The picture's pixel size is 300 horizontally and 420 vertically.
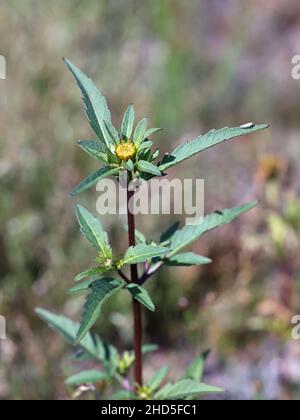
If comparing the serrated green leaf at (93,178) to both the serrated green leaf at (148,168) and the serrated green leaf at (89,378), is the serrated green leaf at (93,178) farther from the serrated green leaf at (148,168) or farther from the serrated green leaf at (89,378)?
the serrated green leaf at (89,378)

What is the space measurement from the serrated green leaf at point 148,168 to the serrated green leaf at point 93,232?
0.47 feet

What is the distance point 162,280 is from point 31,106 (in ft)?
2.91

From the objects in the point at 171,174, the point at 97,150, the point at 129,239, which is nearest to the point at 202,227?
the point at 129,239

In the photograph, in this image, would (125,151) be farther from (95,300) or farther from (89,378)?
(89,378)

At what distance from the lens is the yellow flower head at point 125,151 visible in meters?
1.00

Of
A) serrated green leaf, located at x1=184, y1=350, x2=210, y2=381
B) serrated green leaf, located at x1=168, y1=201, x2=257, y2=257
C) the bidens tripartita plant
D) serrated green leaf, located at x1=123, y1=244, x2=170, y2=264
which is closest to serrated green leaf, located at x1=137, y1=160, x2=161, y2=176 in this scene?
the bidens tripartita plant

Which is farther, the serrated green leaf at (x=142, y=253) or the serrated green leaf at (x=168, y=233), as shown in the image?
the serrated green leaf at (x=168, y=233)


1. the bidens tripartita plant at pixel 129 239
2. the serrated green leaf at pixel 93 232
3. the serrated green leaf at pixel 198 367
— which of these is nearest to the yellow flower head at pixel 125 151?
the bidens tripartita plant at pixel 129 239

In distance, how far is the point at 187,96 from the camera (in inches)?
109

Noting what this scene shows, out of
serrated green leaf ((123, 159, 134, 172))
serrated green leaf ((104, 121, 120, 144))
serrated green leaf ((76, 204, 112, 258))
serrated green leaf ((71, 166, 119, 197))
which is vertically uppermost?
serrated green leaf ((104, 121, 120, 144))

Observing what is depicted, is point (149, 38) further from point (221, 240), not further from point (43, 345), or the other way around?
point (43, 345)

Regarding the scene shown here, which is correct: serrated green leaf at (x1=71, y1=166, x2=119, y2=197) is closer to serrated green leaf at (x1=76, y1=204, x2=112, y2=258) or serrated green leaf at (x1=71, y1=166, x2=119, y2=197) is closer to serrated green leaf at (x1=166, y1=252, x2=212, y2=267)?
serrated green leaf at (x1=76, y1=204, x2=112, y2=258)

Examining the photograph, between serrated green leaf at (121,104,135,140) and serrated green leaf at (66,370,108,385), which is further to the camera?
serrated green leaf at (66,370,108,385)

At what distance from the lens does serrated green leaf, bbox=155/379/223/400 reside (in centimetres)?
111
